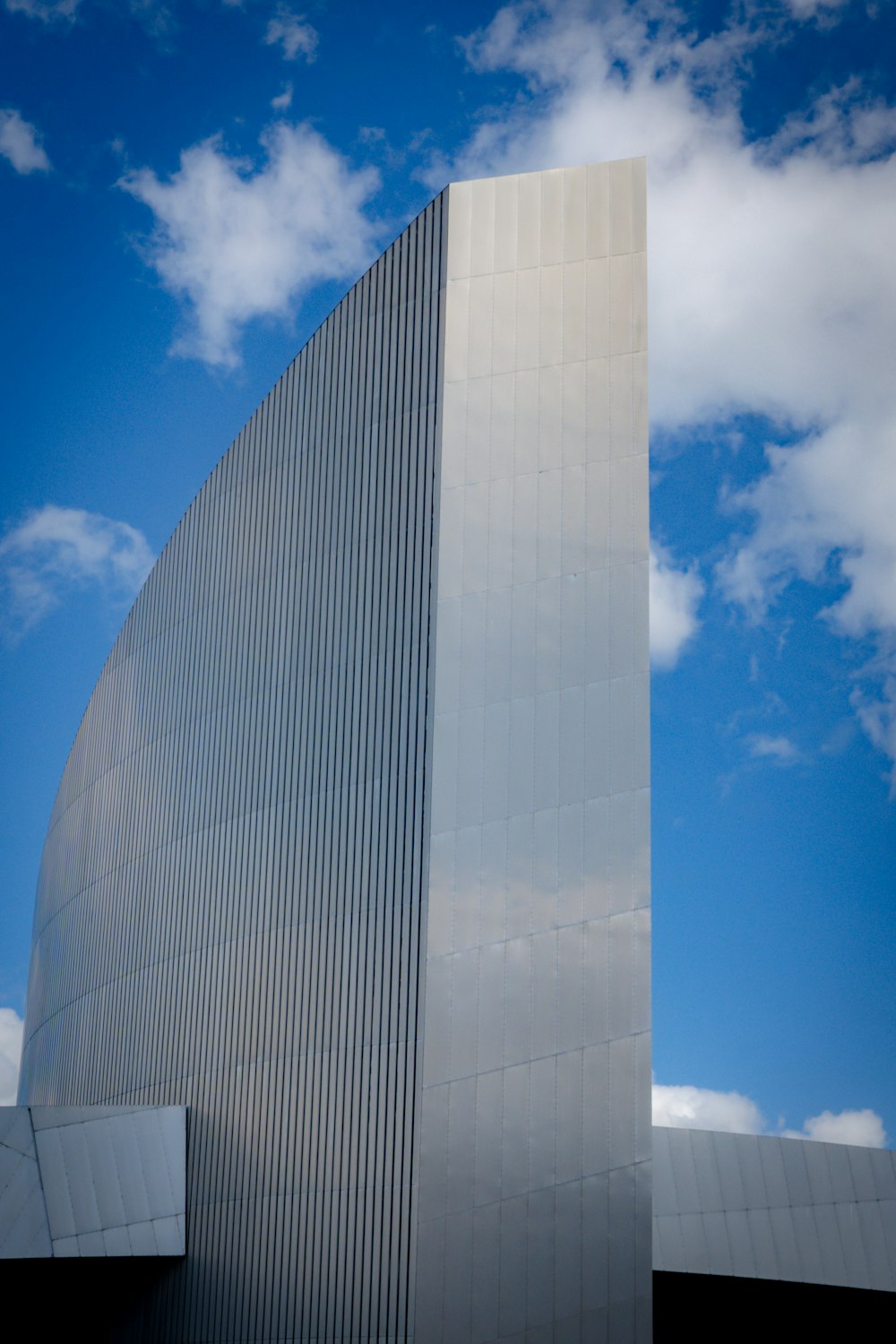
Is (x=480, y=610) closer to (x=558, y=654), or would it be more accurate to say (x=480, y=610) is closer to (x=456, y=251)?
(x=558, y=654)

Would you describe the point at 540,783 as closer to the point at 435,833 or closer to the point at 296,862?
the point at 435,833

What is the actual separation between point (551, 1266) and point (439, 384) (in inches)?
508

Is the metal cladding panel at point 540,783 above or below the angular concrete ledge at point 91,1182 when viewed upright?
above

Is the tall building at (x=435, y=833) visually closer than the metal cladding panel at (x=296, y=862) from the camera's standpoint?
Yes

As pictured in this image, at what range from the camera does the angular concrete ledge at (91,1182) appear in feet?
70.7

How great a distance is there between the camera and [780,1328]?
3125 cm

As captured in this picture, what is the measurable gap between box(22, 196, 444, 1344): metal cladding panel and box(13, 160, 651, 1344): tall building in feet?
0.24

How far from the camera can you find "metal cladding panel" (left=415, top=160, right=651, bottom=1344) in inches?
762

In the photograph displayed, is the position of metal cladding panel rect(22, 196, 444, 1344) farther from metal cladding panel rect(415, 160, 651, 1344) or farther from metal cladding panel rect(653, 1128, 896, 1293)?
metal cladding panel rect(653, 1128, 896, 1293)

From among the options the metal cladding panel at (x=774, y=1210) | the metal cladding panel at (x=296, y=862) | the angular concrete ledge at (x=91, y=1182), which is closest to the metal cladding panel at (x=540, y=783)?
the metal cladding panel at (x=296, y=862)

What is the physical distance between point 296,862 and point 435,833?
12.9 ft

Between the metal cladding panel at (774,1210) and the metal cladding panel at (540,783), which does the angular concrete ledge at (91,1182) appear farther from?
the metal cladding panel at (774,1210)

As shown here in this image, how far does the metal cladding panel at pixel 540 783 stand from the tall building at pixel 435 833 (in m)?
0.05

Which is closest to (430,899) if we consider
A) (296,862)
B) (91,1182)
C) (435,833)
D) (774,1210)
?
(435,833)
